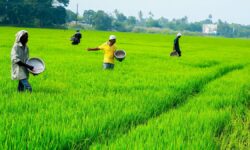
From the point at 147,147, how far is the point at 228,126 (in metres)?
1.84

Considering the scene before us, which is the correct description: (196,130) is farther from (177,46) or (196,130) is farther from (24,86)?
(177,46)

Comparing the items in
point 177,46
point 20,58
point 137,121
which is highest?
point 20,58

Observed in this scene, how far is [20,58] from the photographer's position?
635cm

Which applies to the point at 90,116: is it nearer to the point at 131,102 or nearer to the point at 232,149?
the point at 131,102

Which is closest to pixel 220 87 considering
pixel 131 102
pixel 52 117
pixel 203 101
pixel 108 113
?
pixel 203 101

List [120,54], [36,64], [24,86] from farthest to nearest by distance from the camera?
[120,54] < [36,64] < [24,86]

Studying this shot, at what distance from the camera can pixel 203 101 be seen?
676 centimetres

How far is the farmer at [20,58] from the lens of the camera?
20.4 ft

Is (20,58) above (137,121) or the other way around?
above

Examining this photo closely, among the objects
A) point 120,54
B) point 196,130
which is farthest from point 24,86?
point 120,54

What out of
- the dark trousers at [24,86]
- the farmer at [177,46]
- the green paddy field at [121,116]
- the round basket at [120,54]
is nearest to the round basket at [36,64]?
the dark trousers at [24,86]

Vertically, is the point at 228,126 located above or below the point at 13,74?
below

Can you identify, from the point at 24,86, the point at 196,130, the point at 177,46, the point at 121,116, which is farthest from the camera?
the point at 177,46

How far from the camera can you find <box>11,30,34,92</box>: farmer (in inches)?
245
